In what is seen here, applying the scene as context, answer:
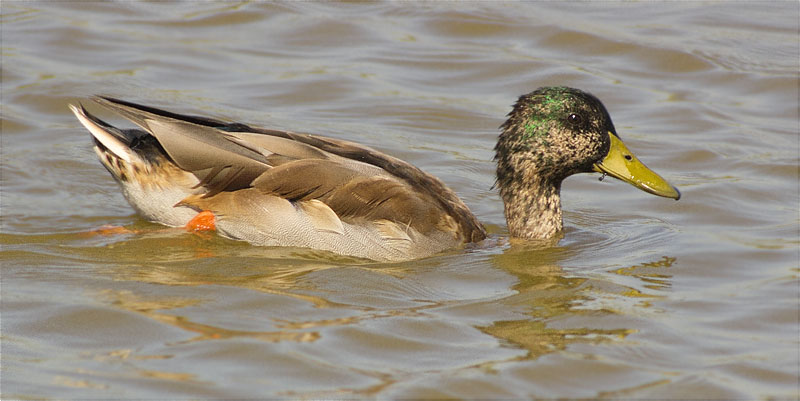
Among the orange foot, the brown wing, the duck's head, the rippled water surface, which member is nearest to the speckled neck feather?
the duck's head

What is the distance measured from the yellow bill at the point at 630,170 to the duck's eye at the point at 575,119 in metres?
0.24

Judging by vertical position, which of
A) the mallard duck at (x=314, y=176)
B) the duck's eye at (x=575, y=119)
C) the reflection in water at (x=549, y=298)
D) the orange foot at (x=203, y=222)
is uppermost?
the duck's eye at (x=575, y=119)

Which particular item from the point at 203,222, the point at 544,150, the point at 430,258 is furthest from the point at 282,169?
the point at 544,150

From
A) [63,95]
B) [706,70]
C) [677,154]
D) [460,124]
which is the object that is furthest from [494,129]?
[63,95]

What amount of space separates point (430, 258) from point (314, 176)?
0.92m

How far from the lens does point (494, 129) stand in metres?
10.3

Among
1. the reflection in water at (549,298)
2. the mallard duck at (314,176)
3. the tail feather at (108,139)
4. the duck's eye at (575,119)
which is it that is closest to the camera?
the reflection in water at (549,298)

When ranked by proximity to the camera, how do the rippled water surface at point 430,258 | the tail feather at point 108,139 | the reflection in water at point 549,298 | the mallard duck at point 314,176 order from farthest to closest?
1. the tail feather at point 108,139
2. the mallard duck at point 314,176
3. the reflection in water at point 549,298
4. the rippled water surface at point 430,258

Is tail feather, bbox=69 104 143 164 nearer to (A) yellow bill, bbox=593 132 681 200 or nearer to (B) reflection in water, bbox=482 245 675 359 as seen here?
(B) reflection in water, bbox=482 245 675 359

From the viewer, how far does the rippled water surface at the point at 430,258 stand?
17.9ft

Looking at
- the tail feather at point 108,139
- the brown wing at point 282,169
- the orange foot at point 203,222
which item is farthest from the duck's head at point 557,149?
the tail feather at point 108,139

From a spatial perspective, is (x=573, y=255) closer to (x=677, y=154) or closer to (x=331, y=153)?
(x=331, y=153)

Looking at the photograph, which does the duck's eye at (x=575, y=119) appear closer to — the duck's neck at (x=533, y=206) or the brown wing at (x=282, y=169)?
the duck's neck at (x=533, y=206)

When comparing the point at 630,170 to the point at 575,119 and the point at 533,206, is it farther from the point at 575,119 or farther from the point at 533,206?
the point at 533,206
